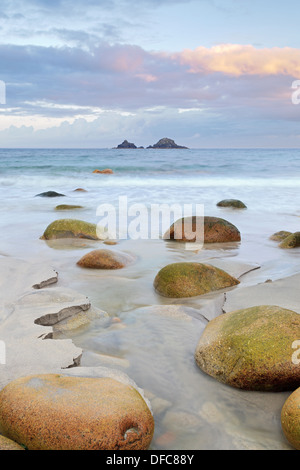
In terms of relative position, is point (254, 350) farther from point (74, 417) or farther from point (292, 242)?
point (292, 242)

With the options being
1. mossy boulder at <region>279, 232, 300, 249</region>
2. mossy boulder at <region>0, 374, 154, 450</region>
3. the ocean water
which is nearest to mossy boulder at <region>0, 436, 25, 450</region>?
mossy boulder at <region>0, 374, 154, 450</region>

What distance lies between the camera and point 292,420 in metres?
2.29

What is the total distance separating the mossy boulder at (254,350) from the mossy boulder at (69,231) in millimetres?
4636

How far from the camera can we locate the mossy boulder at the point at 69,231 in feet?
24.6

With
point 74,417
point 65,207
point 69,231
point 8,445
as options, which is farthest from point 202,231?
point 8,445

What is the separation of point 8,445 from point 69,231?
559 centimetres

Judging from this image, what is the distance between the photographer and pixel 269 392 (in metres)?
2.78

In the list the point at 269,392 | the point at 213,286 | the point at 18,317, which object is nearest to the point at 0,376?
the point at 18,317

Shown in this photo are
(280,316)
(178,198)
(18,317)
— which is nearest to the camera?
(280,316)

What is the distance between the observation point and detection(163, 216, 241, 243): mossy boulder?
7.38 meters

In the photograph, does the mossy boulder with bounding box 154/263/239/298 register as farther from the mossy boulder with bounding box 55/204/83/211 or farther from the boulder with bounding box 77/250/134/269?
the mossy boulder with bounding box 55/204/83/211

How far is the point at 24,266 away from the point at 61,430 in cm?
334
